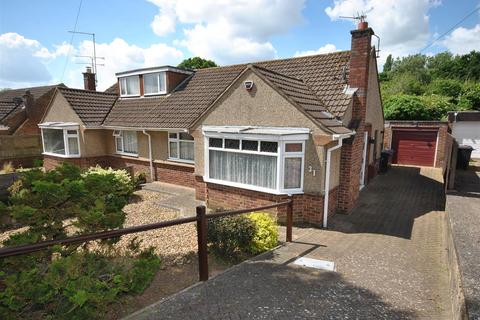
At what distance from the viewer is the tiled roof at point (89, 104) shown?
50.7 feet

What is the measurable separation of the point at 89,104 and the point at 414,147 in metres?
21.0

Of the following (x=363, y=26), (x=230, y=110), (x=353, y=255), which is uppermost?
(x=363, y=26)

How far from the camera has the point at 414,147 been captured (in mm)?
18922

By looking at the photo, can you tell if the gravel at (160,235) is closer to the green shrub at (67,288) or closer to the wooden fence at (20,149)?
the green shrub at (67,288)

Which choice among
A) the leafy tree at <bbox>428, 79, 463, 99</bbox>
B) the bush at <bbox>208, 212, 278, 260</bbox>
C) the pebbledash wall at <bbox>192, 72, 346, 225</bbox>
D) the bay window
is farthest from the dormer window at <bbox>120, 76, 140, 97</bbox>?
the leafy tree at <bbox>428, 79, 463, 99</bbox>

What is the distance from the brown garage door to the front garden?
54.3 feet

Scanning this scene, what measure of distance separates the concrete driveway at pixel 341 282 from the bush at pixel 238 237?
1.17 ft

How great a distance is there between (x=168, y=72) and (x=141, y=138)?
3944 mm

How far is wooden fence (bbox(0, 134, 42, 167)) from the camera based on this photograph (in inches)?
727

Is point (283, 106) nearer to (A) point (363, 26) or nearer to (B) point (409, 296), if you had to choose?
(A) point (363, 26)

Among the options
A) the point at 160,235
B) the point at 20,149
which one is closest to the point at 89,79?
the point at 20,149

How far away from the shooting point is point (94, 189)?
4.94m

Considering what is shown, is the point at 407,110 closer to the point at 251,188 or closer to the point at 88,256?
the point at 251,188

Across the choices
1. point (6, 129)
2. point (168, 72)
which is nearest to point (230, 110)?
point (168, 72)
